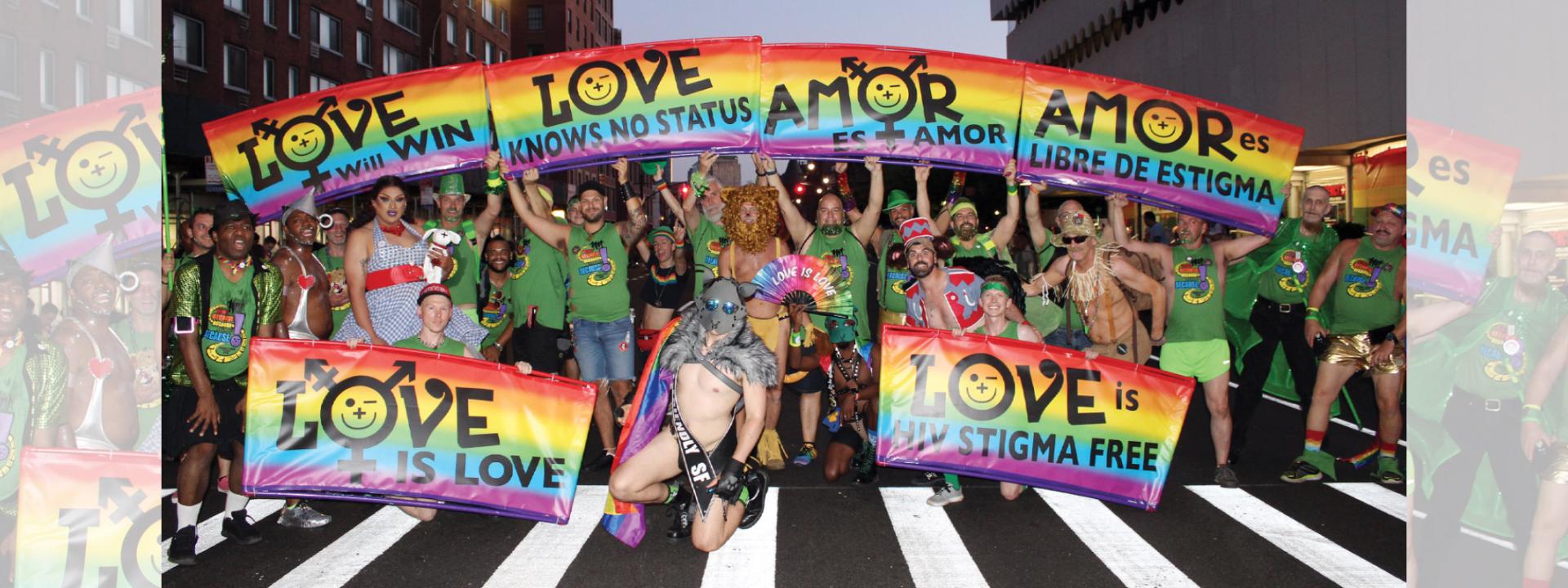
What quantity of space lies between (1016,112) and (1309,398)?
12.0 feet

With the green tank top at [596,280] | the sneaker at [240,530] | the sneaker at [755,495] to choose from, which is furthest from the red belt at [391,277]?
the sneaker at [755,495]

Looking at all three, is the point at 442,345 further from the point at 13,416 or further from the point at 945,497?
the point at 945,497

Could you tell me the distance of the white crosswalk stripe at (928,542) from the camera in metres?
5.28

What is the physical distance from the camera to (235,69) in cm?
3288

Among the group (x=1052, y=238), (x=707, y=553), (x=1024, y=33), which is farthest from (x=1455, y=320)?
(x=1024, y=33)

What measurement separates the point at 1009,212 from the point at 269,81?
34.0 metres

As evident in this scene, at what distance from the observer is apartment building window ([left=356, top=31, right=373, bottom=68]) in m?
42.7

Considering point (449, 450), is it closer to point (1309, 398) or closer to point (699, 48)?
point (699, 48)

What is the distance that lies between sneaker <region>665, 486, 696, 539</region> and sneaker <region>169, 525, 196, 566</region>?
2.67m

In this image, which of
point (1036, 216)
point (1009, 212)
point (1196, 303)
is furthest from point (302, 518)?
point (1196, 303)

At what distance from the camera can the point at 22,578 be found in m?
4.55

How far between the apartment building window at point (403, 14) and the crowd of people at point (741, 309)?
40901mm

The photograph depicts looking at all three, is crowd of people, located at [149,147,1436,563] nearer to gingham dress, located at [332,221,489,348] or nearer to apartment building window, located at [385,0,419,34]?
gingham dress, located at [332,221,489,348]

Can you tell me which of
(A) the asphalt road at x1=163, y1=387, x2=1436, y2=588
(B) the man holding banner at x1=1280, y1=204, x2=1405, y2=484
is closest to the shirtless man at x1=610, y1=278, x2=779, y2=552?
(A) the asphalt road at x1=163, y1=387, x2=1436, y2=588
